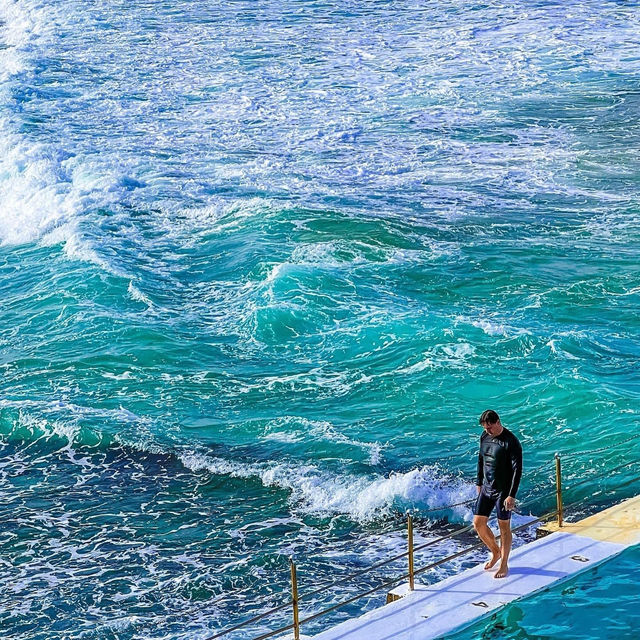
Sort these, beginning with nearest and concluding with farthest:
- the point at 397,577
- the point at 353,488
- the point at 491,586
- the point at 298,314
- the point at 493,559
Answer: the point at 491,586, the point at 493,559, the point at 397,577, the point at 353,488, the point at 298,314

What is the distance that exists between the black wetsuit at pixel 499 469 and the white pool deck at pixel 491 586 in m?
0.69

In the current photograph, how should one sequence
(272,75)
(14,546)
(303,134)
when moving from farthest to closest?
1. (272,75)
2. (303,134)
3. (14,546)

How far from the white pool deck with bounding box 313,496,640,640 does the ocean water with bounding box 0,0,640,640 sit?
0.20m

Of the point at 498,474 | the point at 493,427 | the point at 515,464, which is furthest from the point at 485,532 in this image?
the point at 493,427

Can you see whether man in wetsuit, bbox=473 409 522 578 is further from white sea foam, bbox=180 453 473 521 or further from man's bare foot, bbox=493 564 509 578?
white sea foam, bbox=180 453 473 521

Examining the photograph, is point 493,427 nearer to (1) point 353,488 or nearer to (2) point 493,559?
(2) point 493,559

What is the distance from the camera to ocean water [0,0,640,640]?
42.2 ft

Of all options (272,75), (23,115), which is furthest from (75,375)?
(272,75)

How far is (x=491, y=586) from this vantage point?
1003 cm

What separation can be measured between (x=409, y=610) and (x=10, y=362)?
10.8 m

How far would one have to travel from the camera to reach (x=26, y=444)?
15.9 meters

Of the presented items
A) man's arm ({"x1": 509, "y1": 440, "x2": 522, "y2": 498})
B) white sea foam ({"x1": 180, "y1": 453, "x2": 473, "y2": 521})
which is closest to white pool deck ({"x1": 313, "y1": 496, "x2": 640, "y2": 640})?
man's arm ({"x1": 509, "y1": 440, "x2": 522, "y2": 498})

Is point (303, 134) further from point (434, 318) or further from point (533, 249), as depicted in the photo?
point (434, 318)

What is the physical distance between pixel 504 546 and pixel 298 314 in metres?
10.1
